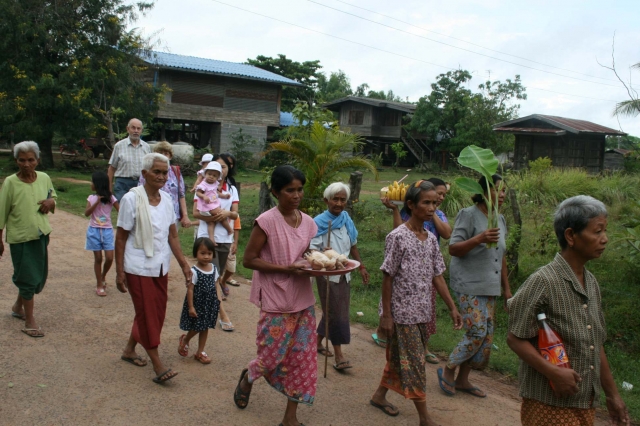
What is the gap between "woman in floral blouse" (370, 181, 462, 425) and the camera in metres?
4.19

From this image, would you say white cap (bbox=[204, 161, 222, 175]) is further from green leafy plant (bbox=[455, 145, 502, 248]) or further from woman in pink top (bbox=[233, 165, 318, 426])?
green leafy plant (bbox=[455, 145, 502, 248])

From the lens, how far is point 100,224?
6.99 metres

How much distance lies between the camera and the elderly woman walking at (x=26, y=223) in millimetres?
5449

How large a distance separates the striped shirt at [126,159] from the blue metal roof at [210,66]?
20.4 m

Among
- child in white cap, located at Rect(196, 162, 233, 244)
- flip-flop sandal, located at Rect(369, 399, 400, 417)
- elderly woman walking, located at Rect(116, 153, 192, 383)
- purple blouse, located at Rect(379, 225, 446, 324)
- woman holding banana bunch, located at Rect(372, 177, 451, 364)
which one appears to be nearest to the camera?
purple blouse, located at Rect(379, 225, 446, 324)

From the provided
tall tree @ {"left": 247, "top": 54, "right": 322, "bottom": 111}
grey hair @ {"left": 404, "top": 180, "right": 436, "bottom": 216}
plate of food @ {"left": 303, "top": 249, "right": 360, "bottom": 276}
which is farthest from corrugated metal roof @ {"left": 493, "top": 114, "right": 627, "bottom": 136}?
plate of food @ {"left": 303, "top": 249, "right": 360, "bottom": 276}

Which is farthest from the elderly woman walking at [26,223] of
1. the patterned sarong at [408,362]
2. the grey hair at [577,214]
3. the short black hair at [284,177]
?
the grey hair at [577,214]

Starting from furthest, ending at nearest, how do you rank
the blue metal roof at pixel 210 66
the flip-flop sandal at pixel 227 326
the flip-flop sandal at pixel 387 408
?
1. the blue metal roof at pixel 210 66
2. the flip-flop sandal at pixel 227 326
3. the flip-flop sandal at pixel 387 408

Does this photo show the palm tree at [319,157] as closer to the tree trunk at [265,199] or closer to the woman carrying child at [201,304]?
the tree trunk at [265,199]

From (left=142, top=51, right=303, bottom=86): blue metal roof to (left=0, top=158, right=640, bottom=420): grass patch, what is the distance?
1297 cm

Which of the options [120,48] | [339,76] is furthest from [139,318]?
[339,76]

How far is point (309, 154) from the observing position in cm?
1027

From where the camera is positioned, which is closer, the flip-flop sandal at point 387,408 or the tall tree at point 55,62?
the flip-flop sandal at point 387,408

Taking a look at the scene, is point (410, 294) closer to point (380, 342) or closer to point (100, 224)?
point (380, 342)
